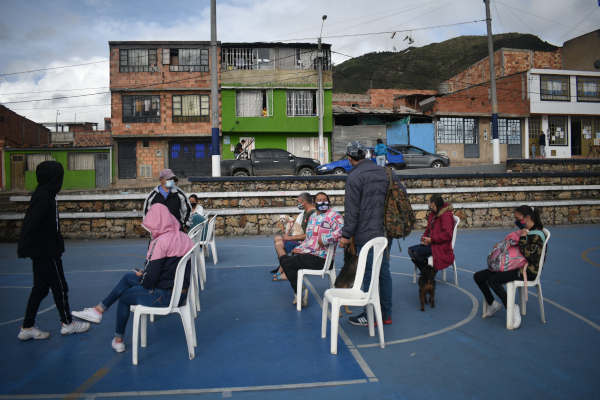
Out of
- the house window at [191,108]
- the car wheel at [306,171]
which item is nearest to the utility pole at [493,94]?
the car wheel at [306,171]

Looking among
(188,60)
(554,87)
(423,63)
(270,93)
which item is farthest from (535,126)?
(423,63)

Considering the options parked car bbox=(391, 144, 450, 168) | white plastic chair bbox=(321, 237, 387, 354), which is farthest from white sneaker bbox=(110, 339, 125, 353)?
parked car bbox=(391, 144, 450, 168)

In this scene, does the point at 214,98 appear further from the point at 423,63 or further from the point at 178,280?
the point at 423,63

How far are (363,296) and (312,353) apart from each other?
0.80 m

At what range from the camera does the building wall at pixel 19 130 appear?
103ft

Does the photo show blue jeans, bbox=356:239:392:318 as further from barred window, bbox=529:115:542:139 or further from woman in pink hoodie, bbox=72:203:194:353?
barred window, bbox=529:115:542:139

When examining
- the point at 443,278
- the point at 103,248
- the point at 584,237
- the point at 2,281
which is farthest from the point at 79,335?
the point at 584,237

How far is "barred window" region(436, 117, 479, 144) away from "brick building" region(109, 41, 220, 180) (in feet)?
51.0

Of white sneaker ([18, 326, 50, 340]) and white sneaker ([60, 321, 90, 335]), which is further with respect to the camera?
white sneaker ([60, 321, 90, 335])

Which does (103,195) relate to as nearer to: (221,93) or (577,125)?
(221,93)

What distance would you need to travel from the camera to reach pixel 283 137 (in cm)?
2877

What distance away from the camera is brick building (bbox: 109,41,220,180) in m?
27.2

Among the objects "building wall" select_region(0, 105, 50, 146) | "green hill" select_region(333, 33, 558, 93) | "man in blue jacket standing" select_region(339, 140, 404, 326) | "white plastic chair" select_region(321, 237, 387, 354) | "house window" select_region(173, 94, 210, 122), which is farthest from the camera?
"green hill" select_region(333, 33, 558, 93)

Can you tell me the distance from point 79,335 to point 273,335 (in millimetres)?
2146
